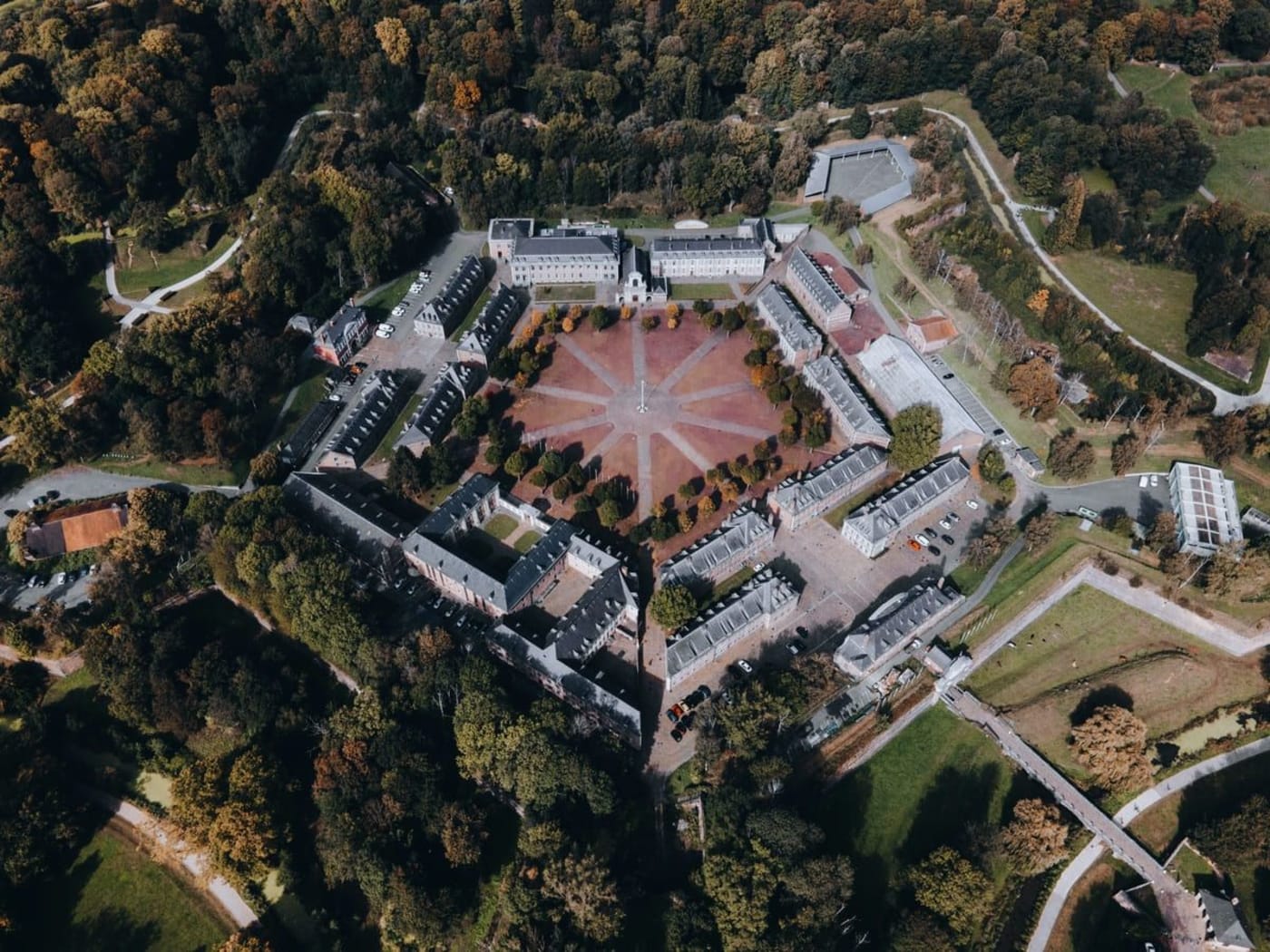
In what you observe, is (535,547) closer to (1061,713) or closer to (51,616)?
(51,616)

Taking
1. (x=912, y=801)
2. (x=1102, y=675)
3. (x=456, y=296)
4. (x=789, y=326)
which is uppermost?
(x=789, y=326)

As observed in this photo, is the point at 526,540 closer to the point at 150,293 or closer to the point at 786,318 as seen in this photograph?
the point at 786,318

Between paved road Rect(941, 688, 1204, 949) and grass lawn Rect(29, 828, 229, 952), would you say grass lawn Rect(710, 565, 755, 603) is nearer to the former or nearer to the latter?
paved road Rect(941, 688, 1204, 949)

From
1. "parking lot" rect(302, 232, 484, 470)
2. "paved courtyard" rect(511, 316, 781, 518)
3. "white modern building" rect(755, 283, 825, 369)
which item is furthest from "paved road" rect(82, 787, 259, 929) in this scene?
"white modern building" rect(755, 283, 825, 369)

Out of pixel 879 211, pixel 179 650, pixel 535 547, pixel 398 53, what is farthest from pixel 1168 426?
pixel 398 53

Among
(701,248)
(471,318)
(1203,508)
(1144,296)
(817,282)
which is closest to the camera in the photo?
(1203,508)

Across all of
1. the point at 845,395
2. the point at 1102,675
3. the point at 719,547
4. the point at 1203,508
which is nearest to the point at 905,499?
the point at 845,395
